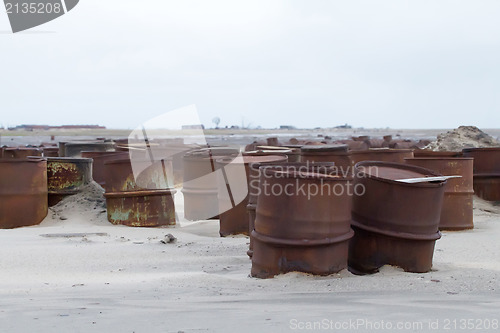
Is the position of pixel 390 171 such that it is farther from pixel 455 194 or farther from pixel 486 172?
pixel 486 172

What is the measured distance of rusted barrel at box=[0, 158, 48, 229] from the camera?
801 cm

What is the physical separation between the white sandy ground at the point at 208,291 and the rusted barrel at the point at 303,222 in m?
0.13

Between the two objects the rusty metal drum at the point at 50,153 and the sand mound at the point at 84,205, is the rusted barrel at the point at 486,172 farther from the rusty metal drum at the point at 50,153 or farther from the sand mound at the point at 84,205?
the rusty metal drum at the point at 50,153

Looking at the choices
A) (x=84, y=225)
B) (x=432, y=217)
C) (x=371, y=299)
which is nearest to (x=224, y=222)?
(x=84, y=225)

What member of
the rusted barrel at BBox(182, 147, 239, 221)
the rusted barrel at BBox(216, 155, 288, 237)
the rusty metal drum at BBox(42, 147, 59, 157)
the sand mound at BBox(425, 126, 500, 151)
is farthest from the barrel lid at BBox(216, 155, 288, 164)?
the rusty metal drum at BBox(42, 147, 59, 157)

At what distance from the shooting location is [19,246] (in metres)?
6.65

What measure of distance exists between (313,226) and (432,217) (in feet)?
3.81

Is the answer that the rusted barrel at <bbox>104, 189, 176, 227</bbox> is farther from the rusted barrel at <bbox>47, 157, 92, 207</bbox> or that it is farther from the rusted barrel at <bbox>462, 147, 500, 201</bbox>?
the rusted barrel at <bbox>462, 147, 500, 201</bbox>

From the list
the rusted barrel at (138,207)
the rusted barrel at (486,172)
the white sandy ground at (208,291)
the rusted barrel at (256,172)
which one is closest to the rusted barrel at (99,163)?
the rusted barrel at (138,207)

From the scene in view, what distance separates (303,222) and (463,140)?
9.49 metres

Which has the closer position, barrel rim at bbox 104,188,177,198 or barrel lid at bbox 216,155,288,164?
barrel lid at bbox 216,155,288,164

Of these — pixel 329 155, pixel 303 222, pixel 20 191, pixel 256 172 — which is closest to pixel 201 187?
pixel 329 155

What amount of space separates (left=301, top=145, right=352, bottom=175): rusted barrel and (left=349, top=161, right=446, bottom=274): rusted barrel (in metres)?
3.22

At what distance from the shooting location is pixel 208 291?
4.49 metres
